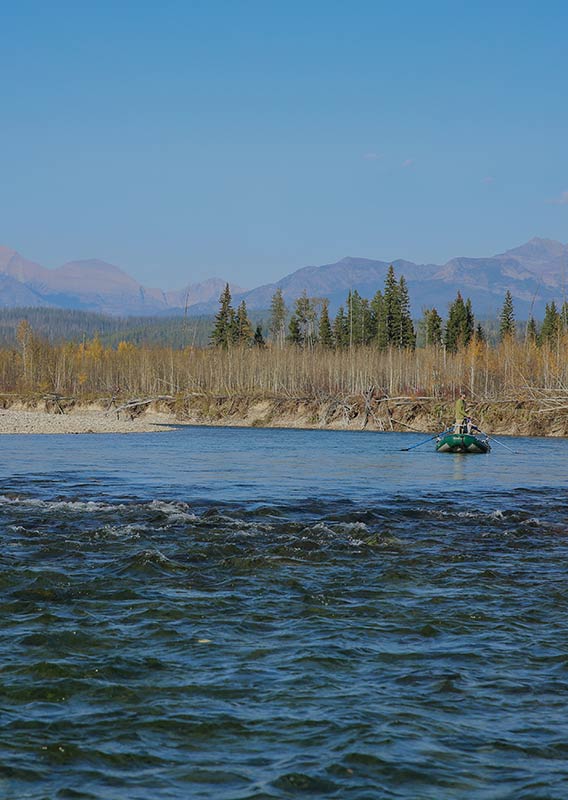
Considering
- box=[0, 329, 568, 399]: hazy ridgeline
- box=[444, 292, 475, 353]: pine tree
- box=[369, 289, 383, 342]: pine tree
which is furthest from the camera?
box=[369, 289, 383, 342]: pine tree

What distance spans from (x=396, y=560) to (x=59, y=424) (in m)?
63.4

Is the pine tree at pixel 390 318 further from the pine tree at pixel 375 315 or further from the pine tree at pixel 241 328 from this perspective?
the pine tree at pixel 241 328

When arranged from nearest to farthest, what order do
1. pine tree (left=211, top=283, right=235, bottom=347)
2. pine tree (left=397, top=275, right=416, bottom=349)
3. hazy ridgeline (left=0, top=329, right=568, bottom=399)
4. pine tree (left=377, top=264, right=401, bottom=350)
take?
hazy ridgeline (left=0, top=329, right=568, bottom=399) → pine tree (left=377, top=264, right=401, bottom=350) → pine tree (left=397, top=275, right=416, bottom=349) → pine tree (left=211, top=283, right=235, bottom=347)

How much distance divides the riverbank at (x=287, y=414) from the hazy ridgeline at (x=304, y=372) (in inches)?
141

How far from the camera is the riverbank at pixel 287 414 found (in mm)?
74750

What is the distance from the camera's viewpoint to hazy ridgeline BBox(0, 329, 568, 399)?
98375 mm

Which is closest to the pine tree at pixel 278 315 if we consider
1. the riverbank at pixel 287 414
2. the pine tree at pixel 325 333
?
the pine tree at pixel 325 333

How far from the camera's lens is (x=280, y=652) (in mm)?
10180

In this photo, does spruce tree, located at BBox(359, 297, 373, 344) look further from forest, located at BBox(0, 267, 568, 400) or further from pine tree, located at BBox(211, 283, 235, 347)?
pine tree, located at BBox(211, 283, 235, 347)

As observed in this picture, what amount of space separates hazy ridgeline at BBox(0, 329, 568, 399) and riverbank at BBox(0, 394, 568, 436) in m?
3.58

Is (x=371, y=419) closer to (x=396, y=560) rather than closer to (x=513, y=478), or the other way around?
(x=513, y=478)

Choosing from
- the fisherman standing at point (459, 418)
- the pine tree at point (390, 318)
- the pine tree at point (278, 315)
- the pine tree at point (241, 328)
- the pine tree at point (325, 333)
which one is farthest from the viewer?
the pine tree at point (278, 315)

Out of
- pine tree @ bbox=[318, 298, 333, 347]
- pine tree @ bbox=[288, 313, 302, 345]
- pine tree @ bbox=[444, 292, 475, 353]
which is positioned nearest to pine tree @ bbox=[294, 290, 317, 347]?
pine tree @ bbox=[288, 313, 302, 345]

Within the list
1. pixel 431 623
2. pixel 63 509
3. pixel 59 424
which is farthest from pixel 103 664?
pixel 59 424
